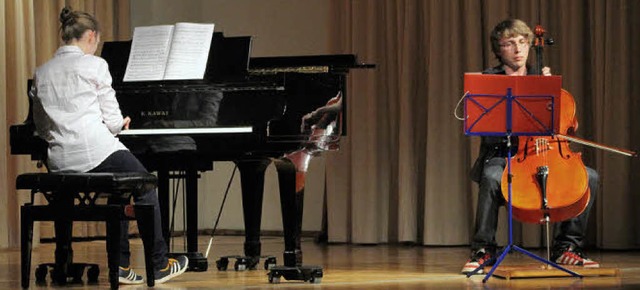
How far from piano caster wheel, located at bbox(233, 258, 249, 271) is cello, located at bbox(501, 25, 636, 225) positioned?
1.45 metres

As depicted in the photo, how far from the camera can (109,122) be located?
498 centimetres

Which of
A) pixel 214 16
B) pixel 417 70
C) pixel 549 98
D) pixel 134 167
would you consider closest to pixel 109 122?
pixel 134 167

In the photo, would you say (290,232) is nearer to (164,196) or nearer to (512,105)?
(164,196)

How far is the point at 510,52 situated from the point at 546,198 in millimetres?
821

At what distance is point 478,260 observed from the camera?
18.4ft

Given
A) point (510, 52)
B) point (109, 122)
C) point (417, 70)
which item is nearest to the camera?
point (109, 122)

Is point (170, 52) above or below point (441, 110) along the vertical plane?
above

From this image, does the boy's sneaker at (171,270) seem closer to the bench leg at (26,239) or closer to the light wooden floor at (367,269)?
the light wooden floor at (367,269)

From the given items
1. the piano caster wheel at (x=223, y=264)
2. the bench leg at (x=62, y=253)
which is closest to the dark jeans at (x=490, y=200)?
the piano caster wheel at (x=223, y=264)

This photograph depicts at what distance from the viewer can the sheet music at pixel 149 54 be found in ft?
18.0

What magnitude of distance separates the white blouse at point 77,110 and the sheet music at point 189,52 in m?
0.48

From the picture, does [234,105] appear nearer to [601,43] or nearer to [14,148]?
[14,148]

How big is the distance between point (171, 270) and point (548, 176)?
5.78 feet

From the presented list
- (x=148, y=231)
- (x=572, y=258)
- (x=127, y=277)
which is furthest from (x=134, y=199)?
(x=572, y=258)
